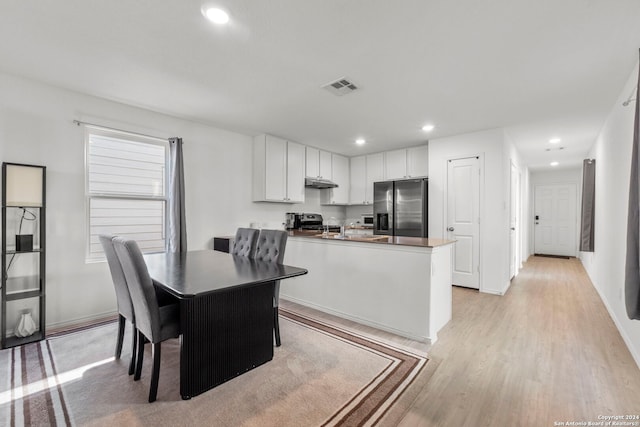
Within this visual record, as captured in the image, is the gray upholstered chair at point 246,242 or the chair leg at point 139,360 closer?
the chair leg at point 139,360

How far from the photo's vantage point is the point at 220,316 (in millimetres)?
2010

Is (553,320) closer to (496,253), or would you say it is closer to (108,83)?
(496,253)

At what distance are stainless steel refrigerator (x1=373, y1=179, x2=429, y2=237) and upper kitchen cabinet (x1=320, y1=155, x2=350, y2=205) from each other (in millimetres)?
972

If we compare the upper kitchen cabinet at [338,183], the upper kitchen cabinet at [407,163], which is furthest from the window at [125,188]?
the upper kitchen cabinet at [407,163]

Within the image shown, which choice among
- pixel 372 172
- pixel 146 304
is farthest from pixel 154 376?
pixel 372 172

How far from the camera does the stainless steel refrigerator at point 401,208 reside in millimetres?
4848

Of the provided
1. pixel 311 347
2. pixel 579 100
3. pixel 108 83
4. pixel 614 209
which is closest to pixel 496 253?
pixel 614 209

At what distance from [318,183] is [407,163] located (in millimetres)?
1712

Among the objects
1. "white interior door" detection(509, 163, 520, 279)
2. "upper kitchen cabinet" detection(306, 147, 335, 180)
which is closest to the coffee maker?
"upper kitchen cabinet" detection(306, 147, 335, 180)

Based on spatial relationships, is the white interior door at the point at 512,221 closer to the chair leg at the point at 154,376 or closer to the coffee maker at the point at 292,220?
the coffee maker at the point at 292,220

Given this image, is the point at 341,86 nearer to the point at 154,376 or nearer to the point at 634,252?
the point at 634,252

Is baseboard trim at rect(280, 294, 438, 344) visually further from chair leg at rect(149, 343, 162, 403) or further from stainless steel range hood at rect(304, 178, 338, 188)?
stainless steel range hood at rect(304, 178, 338, 188)

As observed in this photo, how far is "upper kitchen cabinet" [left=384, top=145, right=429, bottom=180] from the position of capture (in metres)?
5.21

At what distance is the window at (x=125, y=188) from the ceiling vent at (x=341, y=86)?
7.53ft
